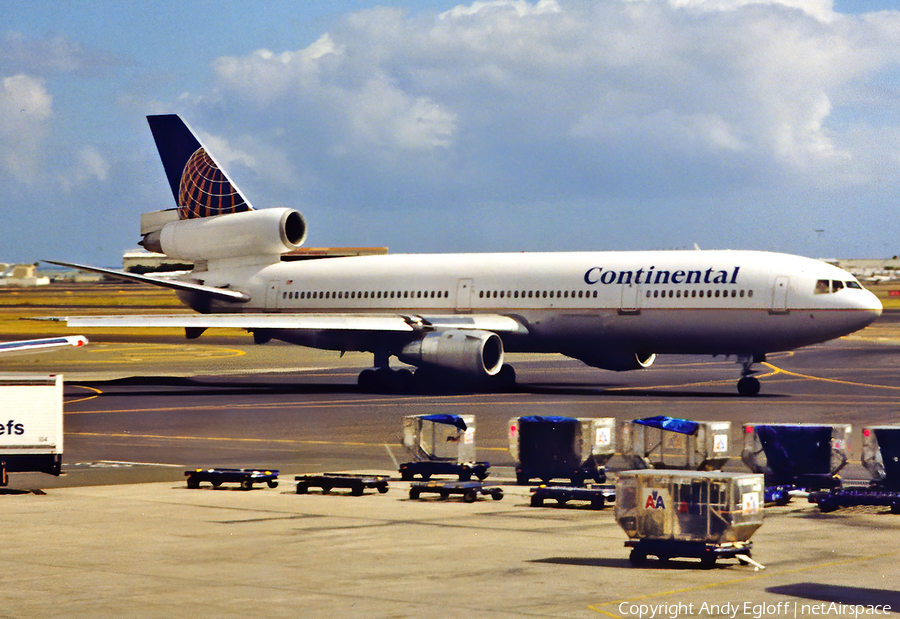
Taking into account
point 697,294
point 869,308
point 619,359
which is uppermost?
point 697,294

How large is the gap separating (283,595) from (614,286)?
30.5 m

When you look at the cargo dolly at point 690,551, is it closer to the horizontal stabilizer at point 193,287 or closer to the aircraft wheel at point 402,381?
the aircraft wheel at point 402,381

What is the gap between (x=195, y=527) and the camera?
1725cm

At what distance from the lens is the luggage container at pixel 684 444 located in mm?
20172

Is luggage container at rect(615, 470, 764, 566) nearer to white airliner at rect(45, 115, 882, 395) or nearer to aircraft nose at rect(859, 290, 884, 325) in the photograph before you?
white airliner at rect(45, 115, 882, 395)

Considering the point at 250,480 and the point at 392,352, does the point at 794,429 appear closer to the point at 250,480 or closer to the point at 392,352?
the point at 250,480

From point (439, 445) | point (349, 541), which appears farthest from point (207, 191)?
point (349, 541)

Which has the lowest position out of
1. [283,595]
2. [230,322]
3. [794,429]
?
[283,595]

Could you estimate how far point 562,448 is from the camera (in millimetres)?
21703

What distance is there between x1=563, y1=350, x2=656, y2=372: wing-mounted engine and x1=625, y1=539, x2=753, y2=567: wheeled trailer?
28.7 meters

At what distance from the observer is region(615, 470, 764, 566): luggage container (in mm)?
14438

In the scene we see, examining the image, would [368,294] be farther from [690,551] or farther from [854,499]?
[690,551]

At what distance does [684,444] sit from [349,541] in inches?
259

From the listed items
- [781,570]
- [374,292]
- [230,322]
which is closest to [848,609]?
[781,570]
